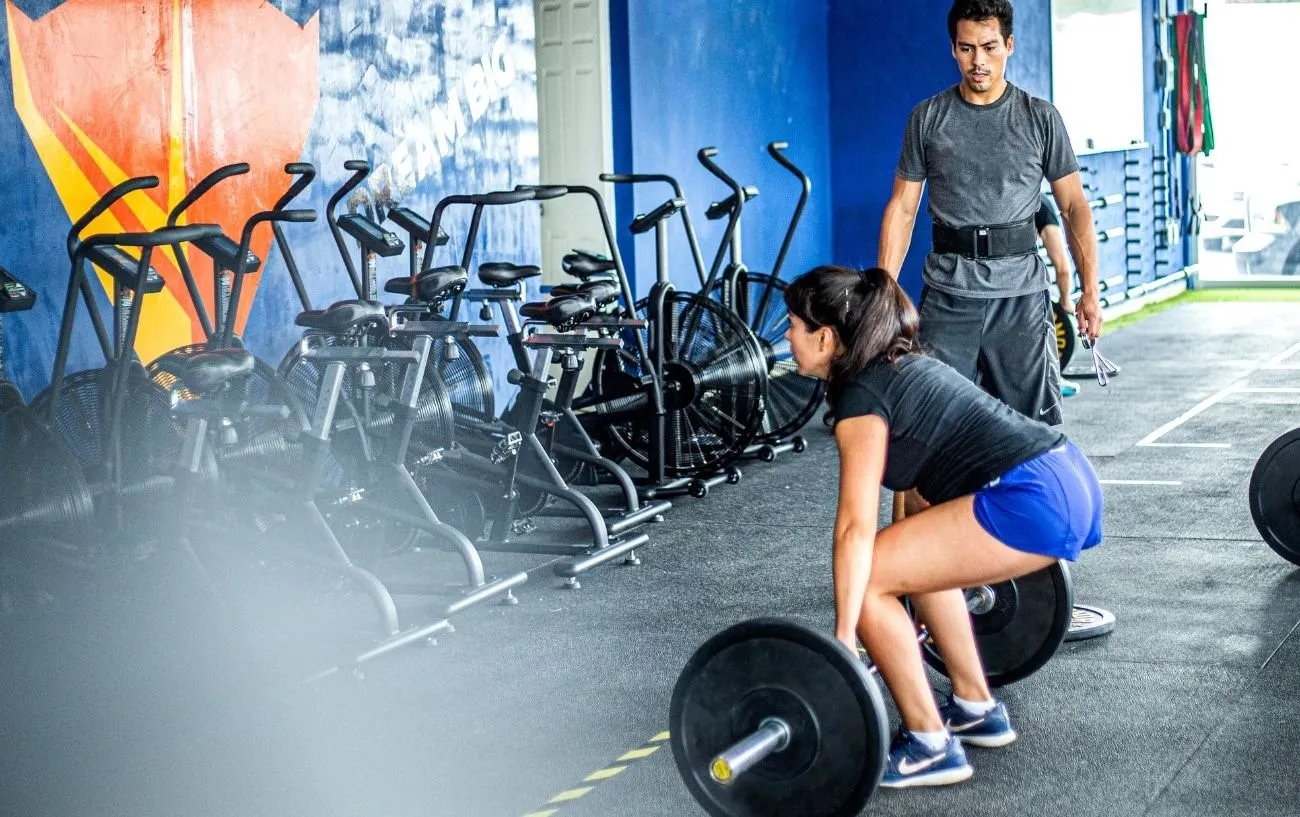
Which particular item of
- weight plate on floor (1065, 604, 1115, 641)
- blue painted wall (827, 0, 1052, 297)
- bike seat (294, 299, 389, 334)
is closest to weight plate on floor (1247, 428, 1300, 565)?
weight plate on floor (1065, 604, 1115, 641)

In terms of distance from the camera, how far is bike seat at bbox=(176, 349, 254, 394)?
4.00 m

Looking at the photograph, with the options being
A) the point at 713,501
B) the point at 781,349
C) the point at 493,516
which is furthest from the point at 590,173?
the point at 493,516

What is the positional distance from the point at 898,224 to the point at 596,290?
53.4 inches

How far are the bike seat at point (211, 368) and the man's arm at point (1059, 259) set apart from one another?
204cm

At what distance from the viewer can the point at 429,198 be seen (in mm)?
6297

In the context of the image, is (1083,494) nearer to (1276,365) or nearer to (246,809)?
(246,809)

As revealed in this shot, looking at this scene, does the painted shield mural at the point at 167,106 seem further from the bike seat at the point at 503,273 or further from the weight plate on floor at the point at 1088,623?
the weight plate on floor at the point at 1088,623

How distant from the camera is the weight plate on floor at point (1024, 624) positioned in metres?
3.40

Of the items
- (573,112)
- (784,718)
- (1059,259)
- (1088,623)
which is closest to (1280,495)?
(1088,623)

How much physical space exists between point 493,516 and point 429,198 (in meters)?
1.76

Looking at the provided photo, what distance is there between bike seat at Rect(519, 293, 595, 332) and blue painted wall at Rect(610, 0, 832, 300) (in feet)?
8.67

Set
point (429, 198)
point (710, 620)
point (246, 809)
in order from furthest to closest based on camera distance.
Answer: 1. point (429, 198)
2. point (710, 620)
3. point (246, 809)

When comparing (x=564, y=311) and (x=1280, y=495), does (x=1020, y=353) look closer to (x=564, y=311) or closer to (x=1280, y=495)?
(x=1280, y=495)

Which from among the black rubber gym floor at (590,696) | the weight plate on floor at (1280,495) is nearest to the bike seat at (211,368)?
the black rubber gym floor at (590,696)
